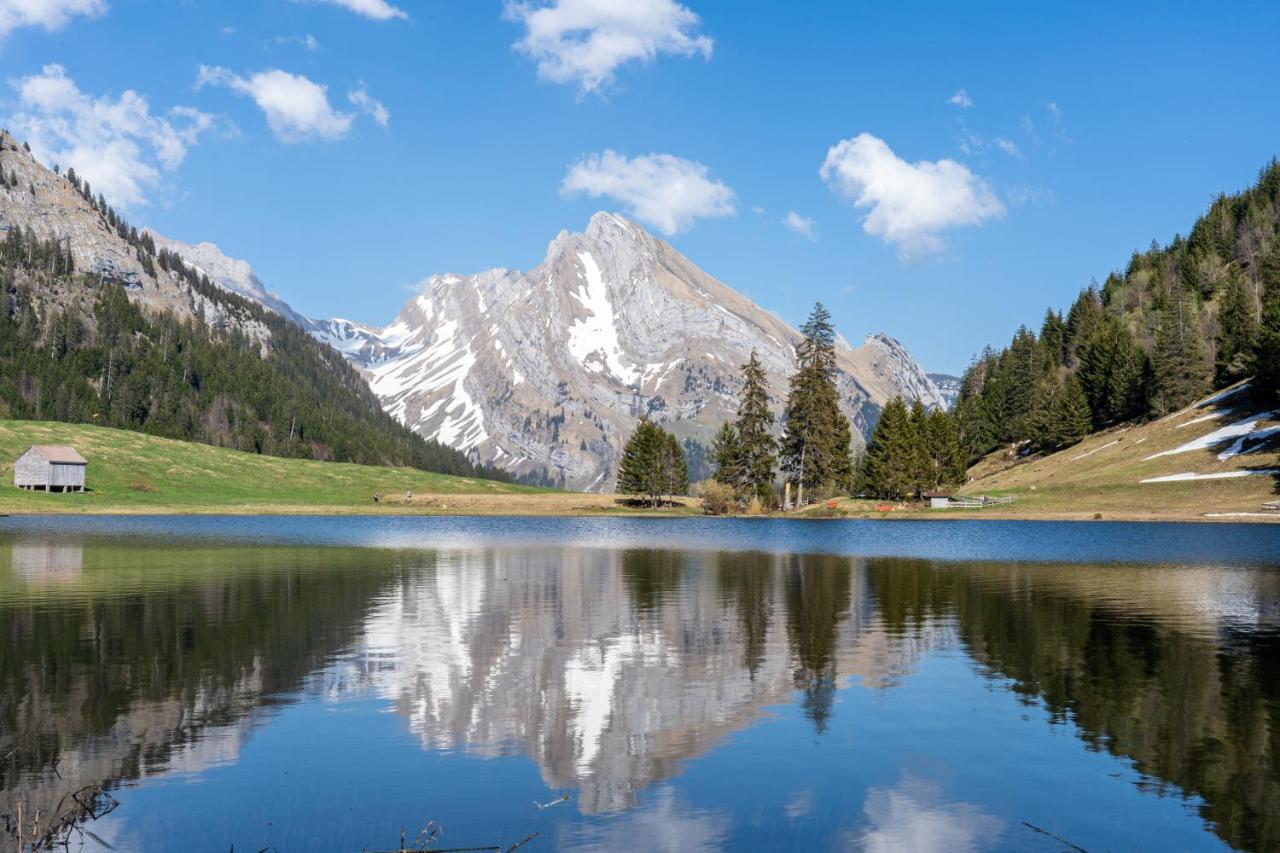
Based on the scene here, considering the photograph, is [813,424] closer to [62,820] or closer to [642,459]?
[642,459]

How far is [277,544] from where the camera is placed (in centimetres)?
8519

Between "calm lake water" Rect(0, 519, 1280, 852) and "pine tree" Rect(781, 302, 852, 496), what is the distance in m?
102

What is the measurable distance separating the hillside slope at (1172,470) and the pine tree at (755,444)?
33882 mm

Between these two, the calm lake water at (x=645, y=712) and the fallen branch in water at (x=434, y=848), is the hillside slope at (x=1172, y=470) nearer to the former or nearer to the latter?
the calm lake water at (x=645, y=712)

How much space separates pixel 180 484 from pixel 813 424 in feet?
330

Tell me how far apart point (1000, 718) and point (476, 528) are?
102 m

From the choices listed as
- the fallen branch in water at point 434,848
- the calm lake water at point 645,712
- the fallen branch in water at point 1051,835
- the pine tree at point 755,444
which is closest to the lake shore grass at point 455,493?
the pine tree at point 755,444

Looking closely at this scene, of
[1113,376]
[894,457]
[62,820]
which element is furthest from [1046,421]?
[62,820]

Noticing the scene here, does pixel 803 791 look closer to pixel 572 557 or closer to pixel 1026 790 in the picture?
pixel 1026 790

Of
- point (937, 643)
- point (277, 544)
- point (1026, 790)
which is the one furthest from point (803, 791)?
point (277, 544)

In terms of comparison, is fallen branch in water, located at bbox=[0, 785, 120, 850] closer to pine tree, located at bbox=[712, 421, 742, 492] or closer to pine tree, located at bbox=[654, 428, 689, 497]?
pine tree, located at bbox=[712, 421, 742, 492]

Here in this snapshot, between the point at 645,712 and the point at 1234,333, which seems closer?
the point at 645,712

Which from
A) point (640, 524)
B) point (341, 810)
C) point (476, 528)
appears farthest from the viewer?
point (640, 524)

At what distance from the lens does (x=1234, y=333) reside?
167 metres
